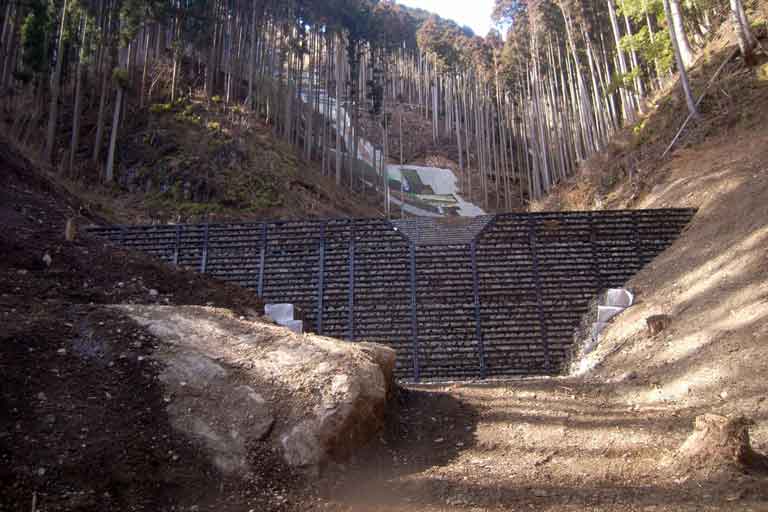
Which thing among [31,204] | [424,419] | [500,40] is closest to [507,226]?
[424,419]

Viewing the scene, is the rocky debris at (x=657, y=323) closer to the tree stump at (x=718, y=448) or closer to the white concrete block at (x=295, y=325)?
the tree stump at (x=718, y=448)

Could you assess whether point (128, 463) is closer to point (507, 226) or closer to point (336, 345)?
point (336, 345)

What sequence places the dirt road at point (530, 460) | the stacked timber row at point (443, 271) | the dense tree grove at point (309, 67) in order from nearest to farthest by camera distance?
1. the dirt road at point (530, 460)
2. the stacked timber row at point (443, 271)
3. the dense tree grove at point (309, 67)

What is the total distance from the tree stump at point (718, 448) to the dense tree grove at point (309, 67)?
39.5 feet

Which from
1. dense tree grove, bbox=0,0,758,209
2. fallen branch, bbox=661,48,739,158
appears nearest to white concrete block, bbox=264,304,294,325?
fallen branch, bbox=661,48,739,158

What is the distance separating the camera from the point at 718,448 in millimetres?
3893

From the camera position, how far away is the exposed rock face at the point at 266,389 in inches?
167

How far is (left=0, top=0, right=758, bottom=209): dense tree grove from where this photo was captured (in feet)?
61.8

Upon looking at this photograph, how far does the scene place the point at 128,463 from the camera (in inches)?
152

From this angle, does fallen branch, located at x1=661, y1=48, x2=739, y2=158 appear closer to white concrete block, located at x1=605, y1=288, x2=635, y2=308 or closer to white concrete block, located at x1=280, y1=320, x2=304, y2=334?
white concrete block, located at x1=605, y1=288, x2=635, y2=308

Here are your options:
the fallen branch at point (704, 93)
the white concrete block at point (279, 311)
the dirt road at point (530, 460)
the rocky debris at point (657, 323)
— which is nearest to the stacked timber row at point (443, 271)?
the white concrete block at point (279, 311)

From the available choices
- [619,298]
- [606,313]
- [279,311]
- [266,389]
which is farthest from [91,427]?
[619,298]

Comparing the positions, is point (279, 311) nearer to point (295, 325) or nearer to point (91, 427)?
point (295, 325)

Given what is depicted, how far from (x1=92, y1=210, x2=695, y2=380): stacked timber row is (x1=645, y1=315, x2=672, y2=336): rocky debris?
64.2 inches
